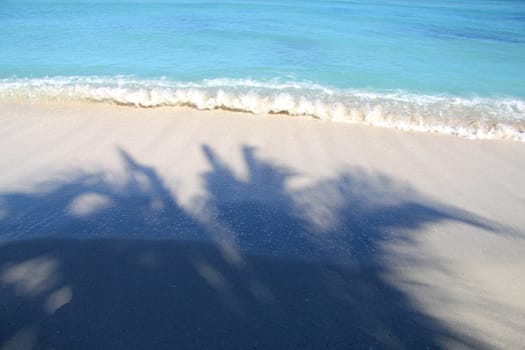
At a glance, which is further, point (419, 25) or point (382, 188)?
point (419, 25)

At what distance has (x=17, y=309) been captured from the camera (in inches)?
105

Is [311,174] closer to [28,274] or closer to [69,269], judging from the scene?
[69,269]

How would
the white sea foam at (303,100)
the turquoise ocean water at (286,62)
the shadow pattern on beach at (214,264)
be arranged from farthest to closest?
the turquoise ocean water at (286,62) < the white sea foam at (303,100) < the shadow pattern on beach at (214,264)

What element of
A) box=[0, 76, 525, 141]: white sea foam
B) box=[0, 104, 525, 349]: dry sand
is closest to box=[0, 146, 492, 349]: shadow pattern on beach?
box=[0, 104, 525, 349]: dry sand

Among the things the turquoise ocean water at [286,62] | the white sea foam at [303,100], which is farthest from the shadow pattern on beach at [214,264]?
the turquoise ocean water at [286,62]

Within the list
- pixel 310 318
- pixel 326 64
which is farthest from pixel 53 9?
pixel 310 318

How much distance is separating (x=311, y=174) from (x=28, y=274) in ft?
10.1

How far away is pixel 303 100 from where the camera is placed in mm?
7148

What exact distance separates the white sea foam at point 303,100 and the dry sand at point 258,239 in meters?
0.62

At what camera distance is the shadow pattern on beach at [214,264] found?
252 centimetres

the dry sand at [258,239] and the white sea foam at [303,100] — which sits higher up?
the white sea foam at [303,100]

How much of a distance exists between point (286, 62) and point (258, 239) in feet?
23.5

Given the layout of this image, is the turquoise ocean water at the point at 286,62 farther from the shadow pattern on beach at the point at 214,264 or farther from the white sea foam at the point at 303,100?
the shadow pattern on beach at the point at 214,264

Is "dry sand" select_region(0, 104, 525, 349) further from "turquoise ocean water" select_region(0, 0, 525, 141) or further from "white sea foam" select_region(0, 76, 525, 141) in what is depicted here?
"turquoise ocean water" select_region(0, 0, 525, 141)
